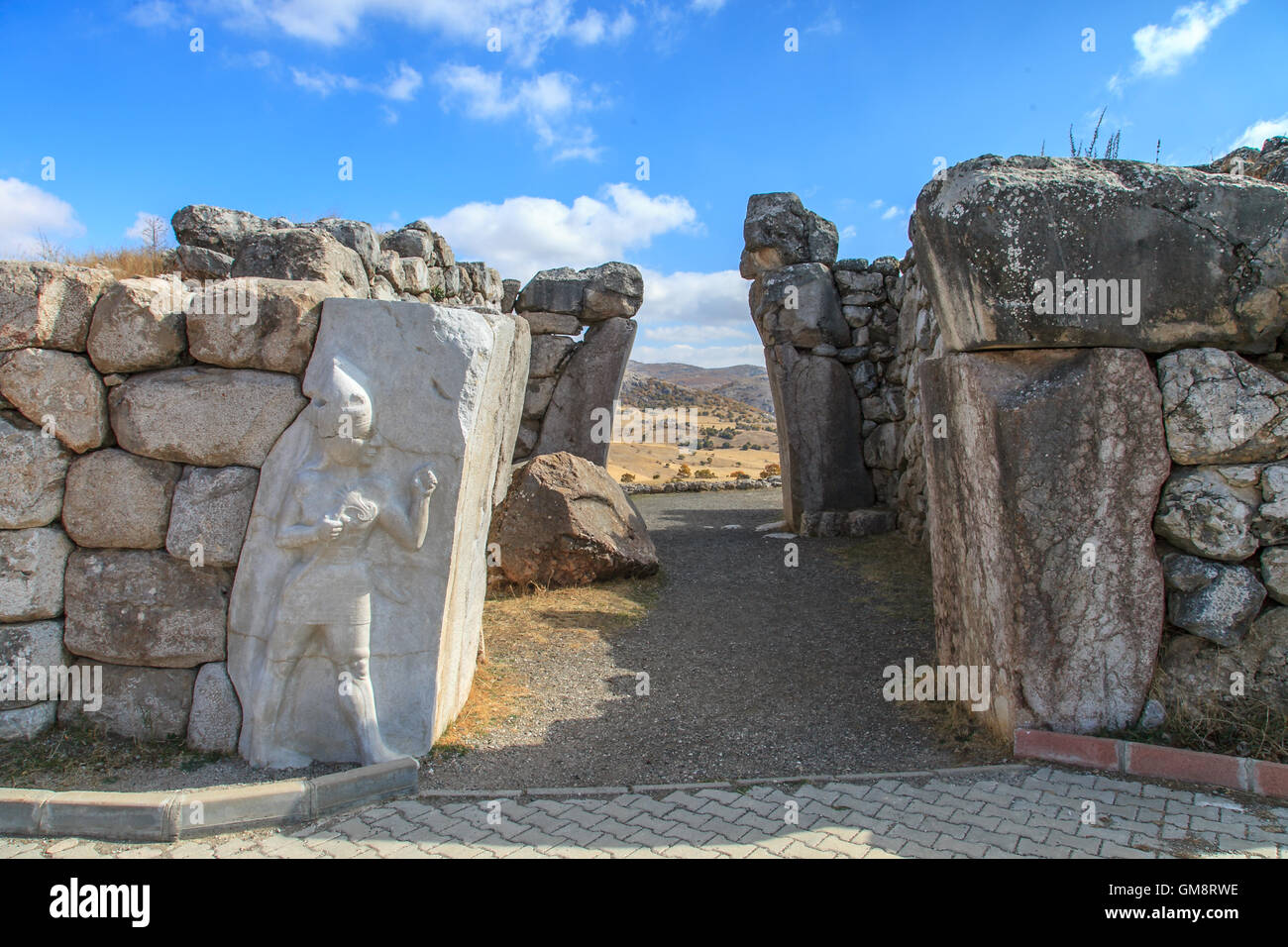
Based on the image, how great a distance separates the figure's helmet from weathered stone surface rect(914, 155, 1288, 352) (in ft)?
9.54

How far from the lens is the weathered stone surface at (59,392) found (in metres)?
4.23

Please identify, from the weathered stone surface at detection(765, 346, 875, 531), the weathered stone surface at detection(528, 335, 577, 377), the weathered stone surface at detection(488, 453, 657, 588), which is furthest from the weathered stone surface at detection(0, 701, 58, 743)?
the weathered stone surface at detection(528, 335, 577, 377)

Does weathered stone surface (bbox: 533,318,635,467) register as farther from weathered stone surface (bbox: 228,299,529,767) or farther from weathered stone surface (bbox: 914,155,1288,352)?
weathered stone surface (bbox: 914,155,1288,352)

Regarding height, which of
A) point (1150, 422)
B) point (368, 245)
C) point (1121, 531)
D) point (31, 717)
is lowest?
point (31, 717)

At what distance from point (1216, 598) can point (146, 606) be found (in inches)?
202

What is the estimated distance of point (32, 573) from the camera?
4270 millimetres

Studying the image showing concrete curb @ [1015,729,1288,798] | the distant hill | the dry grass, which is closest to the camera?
concrete curb @ [1015,729,1288,798]

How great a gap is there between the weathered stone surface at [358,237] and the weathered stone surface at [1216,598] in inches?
259

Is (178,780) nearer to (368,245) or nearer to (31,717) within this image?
(31,717)

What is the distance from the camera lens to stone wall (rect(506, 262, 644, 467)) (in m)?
12.9

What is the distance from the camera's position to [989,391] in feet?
14.1

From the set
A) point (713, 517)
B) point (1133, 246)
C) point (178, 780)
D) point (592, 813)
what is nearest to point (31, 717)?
point (178, 780)

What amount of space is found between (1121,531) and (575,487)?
195 inches

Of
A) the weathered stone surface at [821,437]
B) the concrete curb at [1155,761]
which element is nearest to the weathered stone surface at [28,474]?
the concrete curb at [1155,761]
